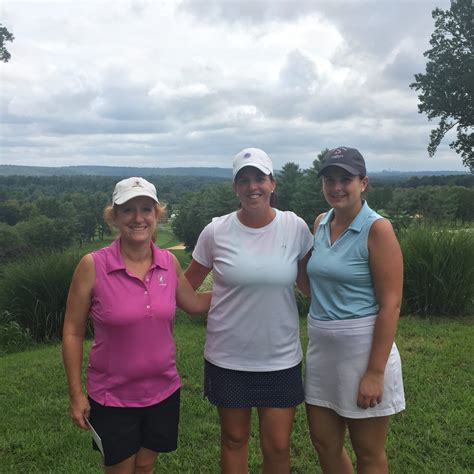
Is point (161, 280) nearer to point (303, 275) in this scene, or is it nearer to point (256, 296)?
point (256, 296)

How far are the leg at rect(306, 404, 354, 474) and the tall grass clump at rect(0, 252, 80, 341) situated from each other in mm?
6403

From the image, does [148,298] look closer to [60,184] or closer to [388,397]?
[388,397]

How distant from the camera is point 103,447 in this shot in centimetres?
238

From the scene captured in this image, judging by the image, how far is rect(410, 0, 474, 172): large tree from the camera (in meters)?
29.0

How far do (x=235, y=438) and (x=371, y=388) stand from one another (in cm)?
81

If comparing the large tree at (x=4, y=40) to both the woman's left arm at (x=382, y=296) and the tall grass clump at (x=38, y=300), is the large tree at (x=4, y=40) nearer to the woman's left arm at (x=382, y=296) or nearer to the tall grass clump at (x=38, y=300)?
the tall grass clump at (x=38, y=300)

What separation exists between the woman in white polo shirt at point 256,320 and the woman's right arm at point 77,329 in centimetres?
66

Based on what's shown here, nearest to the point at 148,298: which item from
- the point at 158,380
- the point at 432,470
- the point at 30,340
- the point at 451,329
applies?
the point at 158,380

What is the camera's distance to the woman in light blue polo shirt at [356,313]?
234 centimetres

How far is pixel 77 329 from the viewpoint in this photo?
242 cm

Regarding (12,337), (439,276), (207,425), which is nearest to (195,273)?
(207,425)

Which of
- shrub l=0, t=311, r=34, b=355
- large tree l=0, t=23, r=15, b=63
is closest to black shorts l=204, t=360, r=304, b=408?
shrub l=0, t=311, r=34, b=355

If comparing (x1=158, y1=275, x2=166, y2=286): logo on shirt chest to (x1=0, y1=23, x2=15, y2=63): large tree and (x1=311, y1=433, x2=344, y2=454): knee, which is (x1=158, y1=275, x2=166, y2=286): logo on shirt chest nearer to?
(x1=311, y1=433, x2=344, y2=454): knee

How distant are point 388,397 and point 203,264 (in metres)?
1.17
